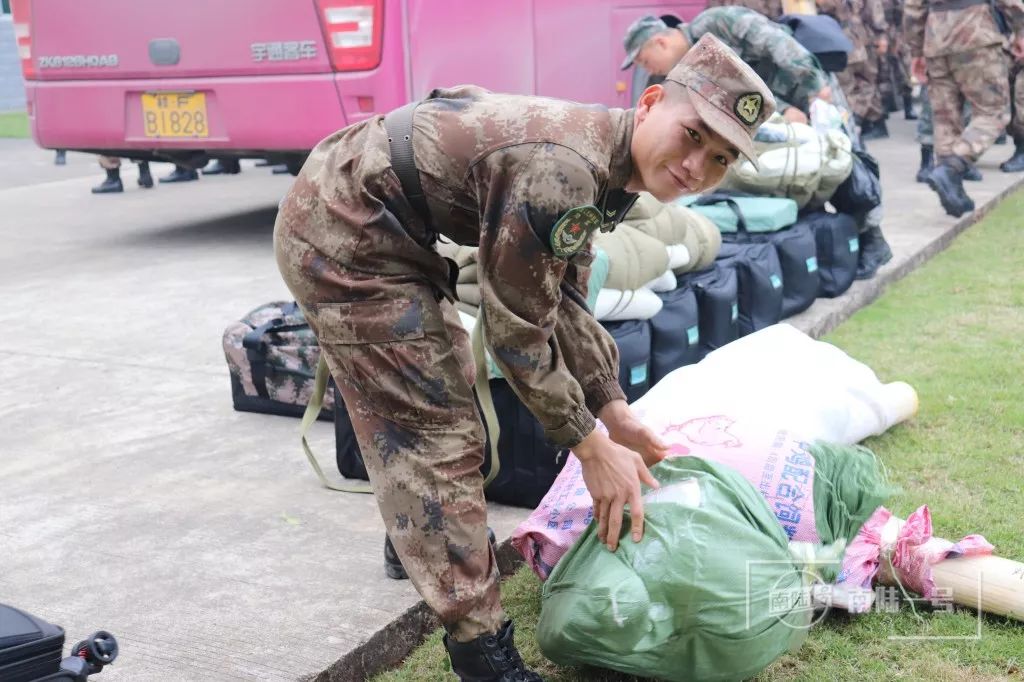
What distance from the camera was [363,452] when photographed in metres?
2.36

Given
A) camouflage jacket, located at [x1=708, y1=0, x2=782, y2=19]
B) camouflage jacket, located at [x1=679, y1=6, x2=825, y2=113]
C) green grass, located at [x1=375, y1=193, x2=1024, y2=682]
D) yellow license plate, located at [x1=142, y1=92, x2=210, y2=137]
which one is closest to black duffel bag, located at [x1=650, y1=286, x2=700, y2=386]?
green grass, located at [x1=375, y1=193, x2=1024, y2=682]

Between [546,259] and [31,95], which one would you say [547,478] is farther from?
[31,95]

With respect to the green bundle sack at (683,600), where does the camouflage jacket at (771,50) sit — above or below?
above

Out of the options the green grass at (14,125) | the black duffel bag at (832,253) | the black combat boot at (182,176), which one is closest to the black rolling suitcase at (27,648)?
the black duffel bag at (832,253)

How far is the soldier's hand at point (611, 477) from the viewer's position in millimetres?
2205

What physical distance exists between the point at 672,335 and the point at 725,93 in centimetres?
189

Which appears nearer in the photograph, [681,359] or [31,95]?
[681,359]

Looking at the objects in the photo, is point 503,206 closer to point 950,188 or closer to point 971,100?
point 950,188

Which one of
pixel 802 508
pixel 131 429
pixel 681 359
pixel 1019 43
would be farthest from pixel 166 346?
pixel 1019 43

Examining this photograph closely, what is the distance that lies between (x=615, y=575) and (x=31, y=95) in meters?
5.91

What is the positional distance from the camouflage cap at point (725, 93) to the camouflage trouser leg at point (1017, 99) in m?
7.83

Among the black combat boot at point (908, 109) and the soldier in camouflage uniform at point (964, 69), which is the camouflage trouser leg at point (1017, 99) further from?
the black combat boot at point (908, 109)

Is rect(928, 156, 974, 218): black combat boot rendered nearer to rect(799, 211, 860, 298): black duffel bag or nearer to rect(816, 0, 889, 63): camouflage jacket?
rect(799, 211, 860, 298): black duffel bag

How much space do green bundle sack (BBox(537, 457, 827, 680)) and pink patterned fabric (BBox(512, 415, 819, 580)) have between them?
0.23 meters
